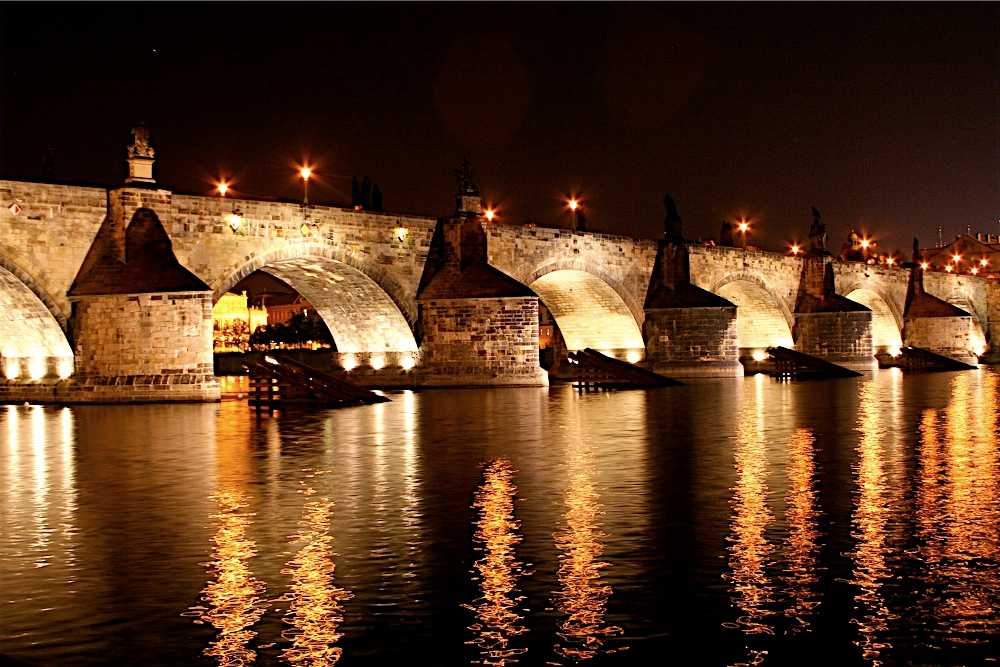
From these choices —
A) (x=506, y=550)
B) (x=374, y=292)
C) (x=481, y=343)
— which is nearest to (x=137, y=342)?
(x=374, y=292)

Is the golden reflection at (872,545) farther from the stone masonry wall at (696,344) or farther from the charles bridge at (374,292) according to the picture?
the stone masonry wall at (696,344)

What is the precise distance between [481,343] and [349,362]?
17.9 ft

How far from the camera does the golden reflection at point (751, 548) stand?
6539 mm

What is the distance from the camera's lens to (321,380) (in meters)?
28.2

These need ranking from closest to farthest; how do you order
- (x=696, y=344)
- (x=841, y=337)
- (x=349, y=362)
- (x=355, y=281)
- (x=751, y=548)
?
(x=751, y=548)
(x=355, y=281)
(x=349, y=362)
(x=696, y=344)
(x=841, y=337)

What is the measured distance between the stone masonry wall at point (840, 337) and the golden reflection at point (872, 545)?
41.3 metres

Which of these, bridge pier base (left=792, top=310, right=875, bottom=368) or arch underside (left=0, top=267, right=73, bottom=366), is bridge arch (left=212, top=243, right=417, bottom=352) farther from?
bridge pier base (left=792, top=310, right=875, bottom=368)

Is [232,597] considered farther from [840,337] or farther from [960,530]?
[840,337]

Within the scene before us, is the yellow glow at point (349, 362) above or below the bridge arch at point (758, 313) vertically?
below

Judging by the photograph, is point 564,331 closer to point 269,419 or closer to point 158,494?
point 269,419

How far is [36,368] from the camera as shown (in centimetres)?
2961

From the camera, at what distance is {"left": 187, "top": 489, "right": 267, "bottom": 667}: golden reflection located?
20.2ft

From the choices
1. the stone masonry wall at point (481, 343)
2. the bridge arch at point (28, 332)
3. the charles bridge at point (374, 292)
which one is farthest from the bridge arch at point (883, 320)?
the bridge arch at point (28, 332)

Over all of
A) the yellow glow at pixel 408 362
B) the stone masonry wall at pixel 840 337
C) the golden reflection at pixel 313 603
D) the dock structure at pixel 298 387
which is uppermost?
the stone masonry wall at pixel 840 337
